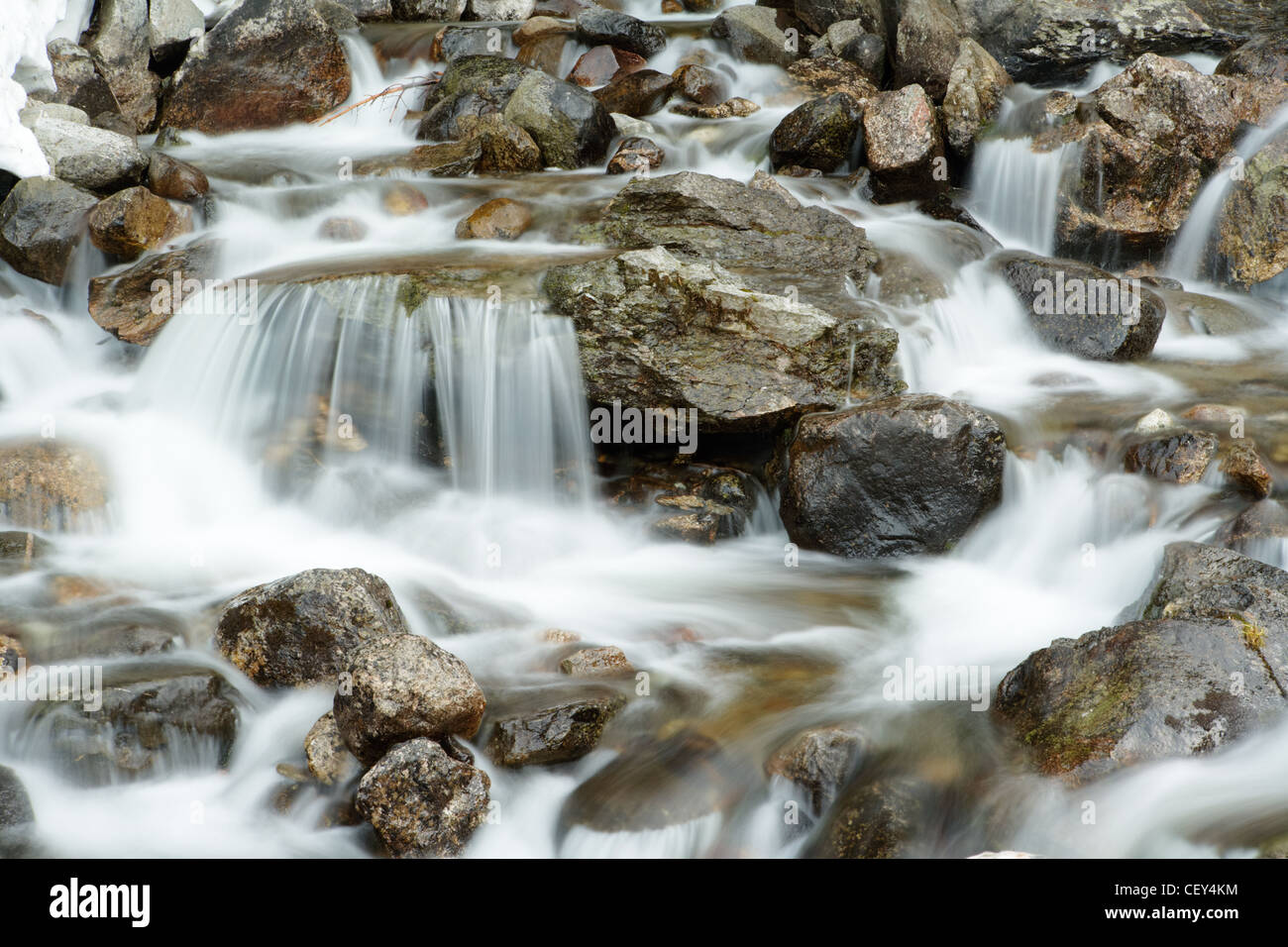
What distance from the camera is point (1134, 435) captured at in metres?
7.14

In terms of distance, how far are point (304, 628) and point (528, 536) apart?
86.4 inches

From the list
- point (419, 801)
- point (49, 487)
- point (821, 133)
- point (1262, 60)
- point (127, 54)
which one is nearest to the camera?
point (419, 801)

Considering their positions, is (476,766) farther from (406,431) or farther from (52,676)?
(406,431)

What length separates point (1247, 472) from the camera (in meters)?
6.43

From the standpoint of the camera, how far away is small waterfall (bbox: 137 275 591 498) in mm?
7598

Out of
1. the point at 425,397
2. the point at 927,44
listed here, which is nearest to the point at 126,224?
the point at 425,397

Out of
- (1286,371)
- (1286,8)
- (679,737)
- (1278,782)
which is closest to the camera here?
(1278,782)

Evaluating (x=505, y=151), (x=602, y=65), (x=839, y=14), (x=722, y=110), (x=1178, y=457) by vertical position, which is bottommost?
(x=1178, y=457)

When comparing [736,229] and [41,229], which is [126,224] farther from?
[736,229]

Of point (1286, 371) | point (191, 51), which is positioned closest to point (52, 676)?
point (1286, 371)

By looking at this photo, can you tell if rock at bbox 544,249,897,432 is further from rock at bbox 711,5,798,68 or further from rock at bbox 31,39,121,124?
rock at bbox 711,5,798,68

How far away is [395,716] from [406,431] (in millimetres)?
3445

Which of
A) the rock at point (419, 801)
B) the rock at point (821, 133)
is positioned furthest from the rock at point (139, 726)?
the rock at point (821, 133)

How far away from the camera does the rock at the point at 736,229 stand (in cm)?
888
